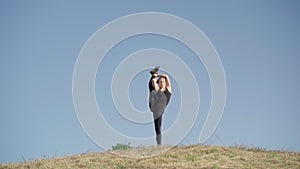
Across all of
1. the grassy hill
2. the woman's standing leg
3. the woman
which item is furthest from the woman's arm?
the grassy hill

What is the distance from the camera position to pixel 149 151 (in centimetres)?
1617


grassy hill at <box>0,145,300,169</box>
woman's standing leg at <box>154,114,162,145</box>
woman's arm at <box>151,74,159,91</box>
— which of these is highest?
woman's arm at <box>151,74,159,91</box>

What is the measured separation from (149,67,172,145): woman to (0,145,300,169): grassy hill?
89cm

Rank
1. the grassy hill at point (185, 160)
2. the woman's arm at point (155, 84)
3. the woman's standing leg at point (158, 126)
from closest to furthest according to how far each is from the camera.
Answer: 1. the grassy hill at point (185, 160)
2. the woman's standing leg at point (158, 126)
3. the woman's arm at point (155, 84)

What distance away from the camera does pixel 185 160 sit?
48.6 feet

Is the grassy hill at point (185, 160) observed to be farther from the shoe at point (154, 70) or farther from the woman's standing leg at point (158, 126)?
the shoe at point (154, 70)

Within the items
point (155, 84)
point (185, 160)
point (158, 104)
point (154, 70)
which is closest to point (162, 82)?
point (155, 84)

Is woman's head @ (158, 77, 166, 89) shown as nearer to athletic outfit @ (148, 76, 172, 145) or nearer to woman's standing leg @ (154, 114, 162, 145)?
athletic outfit @ (148, 76, 172, 145)

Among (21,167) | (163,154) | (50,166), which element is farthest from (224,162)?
(21,167)

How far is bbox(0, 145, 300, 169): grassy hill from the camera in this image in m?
14.4

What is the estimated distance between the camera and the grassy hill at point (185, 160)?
14359 mm

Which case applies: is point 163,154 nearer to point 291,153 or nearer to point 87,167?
point 87,167

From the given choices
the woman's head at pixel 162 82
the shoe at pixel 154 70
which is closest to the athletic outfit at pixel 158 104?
the woman's head at pixel 162 82

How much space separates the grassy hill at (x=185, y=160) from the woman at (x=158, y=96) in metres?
0.89
